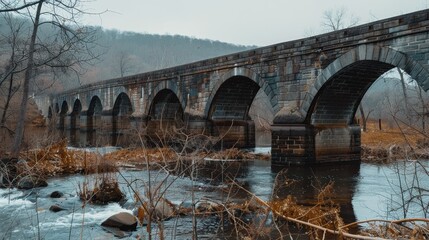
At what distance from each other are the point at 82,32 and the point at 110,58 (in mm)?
111119

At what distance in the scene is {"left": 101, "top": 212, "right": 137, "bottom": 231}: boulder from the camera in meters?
6.57

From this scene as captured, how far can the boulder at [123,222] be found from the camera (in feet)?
21.6

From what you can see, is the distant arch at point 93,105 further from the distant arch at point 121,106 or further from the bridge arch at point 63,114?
the bridge arch at point 63,114

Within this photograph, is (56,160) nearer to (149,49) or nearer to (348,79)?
(348,79)

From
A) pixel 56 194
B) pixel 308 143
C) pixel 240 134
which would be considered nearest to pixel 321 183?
pixel 308 143

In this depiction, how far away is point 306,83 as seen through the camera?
47.3 feet

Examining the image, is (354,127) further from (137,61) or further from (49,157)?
(137,61)

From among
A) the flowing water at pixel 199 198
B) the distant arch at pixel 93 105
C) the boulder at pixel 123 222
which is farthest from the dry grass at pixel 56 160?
the distant arch at pixel 93 105

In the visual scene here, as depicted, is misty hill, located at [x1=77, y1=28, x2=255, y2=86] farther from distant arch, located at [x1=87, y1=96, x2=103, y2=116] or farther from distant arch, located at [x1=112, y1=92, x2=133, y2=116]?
distant arch, located at [x1=112, y1=92, x2=133, y2=116]

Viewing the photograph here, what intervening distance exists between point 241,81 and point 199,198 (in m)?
11.3

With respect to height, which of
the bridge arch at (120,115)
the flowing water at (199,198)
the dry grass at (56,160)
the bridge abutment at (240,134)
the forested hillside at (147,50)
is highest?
the forested hillside at (147,50)

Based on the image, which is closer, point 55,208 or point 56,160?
point 55,208

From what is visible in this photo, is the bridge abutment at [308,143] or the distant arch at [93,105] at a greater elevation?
the distant arch at [93,105]

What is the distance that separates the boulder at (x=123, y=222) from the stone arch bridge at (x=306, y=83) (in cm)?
276
